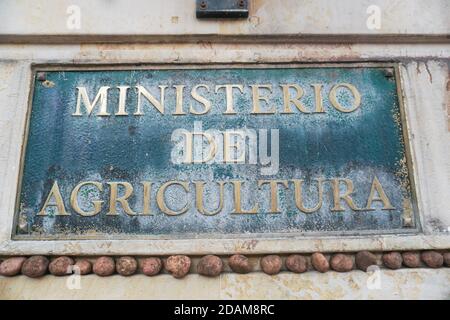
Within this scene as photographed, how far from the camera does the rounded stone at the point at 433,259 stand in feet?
6.17

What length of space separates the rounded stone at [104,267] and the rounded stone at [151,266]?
0.40 ft

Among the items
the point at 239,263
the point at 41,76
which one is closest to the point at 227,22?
the point at 41,76

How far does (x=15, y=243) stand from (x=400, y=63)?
1973 millimetres

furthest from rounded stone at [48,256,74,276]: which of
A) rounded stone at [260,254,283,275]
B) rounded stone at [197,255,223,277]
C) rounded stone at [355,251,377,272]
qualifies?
rounded stone at [355,251,377,272]

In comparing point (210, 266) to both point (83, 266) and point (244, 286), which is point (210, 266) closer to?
point (244, 286)

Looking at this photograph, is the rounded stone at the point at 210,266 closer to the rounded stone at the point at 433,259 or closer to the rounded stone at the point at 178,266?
the rounded stone at the point at 178,266

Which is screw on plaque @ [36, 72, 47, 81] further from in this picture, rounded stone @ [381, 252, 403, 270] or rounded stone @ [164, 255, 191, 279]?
rounded stone @ [381, 252, 403, 270]

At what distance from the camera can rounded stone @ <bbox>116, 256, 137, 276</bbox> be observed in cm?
187

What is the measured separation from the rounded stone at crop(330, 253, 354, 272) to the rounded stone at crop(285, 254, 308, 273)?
11 centimetres

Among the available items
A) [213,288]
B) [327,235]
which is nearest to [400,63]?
[327,235]

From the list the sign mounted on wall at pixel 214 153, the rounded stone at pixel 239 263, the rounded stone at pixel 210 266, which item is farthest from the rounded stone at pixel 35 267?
the rounded stone at pixel 239 263

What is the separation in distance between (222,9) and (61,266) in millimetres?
1416

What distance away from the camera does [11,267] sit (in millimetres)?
1871

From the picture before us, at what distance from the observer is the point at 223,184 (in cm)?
205
